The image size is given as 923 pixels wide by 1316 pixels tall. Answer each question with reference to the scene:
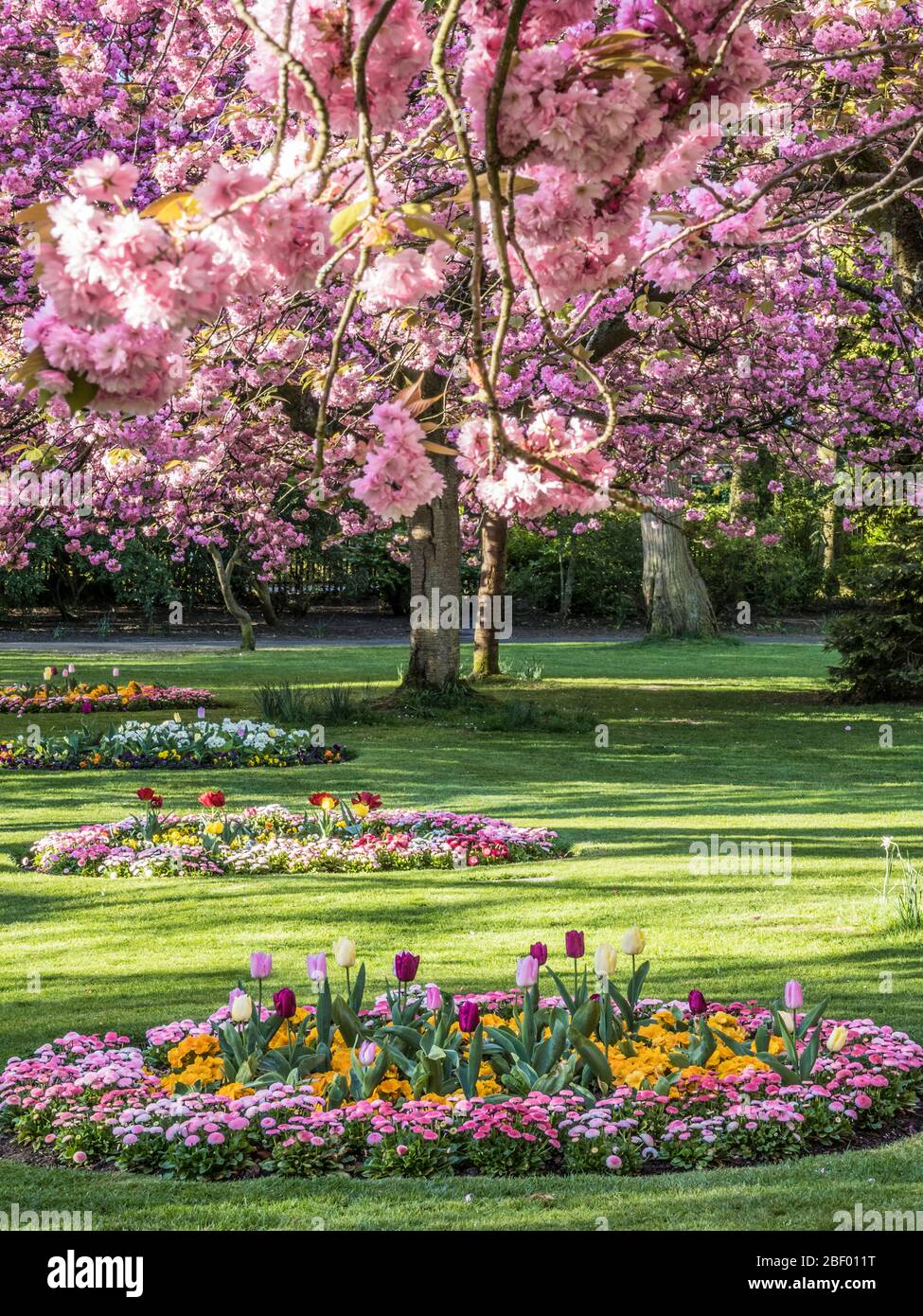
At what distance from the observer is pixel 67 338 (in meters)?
2.20

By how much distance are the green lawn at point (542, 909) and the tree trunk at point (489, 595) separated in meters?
3.86

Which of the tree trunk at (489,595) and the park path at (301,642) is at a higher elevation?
the tree trunk at (489,595)

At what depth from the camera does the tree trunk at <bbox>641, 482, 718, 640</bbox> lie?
101 ft

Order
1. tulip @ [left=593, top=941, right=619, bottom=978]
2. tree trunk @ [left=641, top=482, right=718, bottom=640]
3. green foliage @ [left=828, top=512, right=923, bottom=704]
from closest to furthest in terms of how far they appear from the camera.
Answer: tulip @ [left=593, top=941, right=619, bottom=978] < green foliage @ [left=828, top=512, right=923, bottom=704] < tree trunk @ [left=641, top=482, right=718, bottom=640]

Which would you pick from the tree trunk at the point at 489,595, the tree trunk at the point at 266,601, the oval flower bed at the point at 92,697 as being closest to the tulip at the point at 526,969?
the oval flower bed at the point at 92,697

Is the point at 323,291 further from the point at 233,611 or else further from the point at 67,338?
the point at 233,611

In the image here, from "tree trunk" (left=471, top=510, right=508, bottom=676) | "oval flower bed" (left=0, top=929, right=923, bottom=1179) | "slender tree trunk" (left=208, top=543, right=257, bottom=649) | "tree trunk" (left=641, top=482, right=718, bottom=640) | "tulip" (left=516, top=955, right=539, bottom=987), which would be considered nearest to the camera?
"oval flower bed" (left=0, top=929, right=923, bottom=1179)

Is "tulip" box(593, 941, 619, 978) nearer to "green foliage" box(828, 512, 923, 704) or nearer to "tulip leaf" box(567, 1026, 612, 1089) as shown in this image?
"tulip leaf" box(567, 1026, 612, 1089)

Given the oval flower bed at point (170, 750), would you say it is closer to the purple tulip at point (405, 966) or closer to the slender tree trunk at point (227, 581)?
the slender tree trunk at point (227, 581)

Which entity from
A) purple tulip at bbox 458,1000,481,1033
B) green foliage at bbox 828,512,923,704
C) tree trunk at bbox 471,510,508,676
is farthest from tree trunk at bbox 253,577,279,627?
purple tulip at bbox 458,1000,481,1033

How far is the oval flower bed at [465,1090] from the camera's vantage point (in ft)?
14.7

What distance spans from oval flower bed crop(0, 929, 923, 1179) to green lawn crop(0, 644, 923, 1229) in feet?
0.63

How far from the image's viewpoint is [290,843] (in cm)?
970

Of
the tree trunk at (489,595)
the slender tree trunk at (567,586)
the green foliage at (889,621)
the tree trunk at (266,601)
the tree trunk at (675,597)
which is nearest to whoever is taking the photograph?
the green foliage at (889,621)
